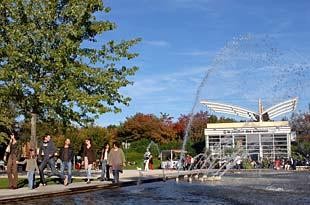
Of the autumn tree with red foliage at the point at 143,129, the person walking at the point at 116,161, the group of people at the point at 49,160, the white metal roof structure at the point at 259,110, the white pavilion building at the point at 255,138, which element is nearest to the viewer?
the group of people at the point at 49,160

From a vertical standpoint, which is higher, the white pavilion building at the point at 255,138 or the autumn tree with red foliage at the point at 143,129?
the autumn tree with red foliage at the point at 143,129

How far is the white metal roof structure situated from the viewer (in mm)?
84131

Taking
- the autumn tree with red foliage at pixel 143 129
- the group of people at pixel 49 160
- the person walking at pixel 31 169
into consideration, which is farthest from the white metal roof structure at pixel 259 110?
the person walking at pixel 31 169

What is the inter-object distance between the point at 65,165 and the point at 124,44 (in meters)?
6.34

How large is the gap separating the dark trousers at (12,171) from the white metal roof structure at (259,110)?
215 feet

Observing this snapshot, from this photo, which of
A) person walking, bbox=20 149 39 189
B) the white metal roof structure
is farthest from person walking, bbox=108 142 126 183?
the white metal roof structure

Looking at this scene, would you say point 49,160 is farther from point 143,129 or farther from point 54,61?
point 143,129

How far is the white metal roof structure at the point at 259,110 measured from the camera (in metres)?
84.1

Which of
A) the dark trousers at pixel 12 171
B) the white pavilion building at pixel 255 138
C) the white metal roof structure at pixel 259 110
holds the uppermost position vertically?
the white metal roof structure at pixel 259 110

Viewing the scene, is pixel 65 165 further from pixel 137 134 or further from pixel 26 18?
pixel 137 134

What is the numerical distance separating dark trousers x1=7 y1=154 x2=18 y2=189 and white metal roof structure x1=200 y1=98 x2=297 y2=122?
6564cm

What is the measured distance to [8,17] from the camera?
24453mm

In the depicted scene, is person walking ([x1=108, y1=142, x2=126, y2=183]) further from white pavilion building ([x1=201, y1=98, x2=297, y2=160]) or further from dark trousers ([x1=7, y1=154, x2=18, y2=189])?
white pavilion building ([x1=201, y1=98, x2=297, y2=160])

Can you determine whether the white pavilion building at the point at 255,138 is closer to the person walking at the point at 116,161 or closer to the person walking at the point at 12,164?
the person walking at the point at 116,161
